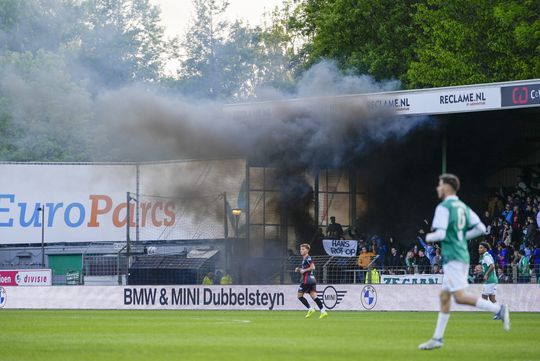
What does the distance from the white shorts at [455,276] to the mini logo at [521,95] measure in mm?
19555

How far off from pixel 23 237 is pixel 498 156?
21283 millimetres

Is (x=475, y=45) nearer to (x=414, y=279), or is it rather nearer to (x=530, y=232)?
(x=530, y=232)

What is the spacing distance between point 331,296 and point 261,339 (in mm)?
14907

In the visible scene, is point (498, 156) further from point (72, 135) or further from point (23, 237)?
point (72, 135)

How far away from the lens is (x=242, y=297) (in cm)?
3331

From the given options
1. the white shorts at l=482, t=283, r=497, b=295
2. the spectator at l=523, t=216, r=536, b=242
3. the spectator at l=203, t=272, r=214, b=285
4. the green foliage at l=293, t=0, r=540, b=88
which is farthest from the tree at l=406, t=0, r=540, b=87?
the white shorts at l=482, t=283, r=497, b=295

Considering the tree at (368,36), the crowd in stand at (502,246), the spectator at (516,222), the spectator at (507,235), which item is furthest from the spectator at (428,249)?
the tree at (368,36)

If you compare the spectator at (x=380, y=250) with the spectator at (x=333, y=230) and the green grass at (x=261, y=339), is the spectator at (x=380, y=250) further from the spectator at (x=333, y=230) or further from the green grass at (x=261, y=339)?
the green grass at (x=261, y=339)

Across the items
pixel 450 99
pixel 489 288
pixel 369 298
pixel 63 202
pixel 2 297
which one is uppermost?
pixel 450 99

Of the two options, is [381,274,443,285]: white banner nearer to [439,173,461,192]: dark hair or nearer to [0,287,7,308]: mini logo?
[0,287,7,308]: mini logo

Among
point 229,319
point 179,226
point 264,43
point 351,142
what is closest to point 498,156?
point 351,142

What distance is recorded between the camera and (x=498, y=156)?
4131 centimetres

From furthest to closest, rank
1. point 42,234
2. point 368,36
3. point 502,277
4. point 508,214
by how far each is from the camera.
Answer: point 368,36, point 42,234, point 508,214, point 502,277

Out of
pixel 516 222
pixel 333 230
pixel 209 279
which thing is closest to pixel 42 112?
pixel 333 230
